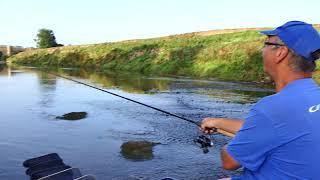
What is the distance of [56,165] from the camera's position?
742 cm

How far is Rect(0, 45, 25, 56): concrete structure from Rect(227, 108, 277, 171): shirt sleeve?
95.9 m

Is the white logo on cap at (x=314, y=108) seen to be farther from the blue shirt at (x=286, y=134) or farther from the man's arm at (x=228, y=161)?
the man's arm at (x=228, y=161)

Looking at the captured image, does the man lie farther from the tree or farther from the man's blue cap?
the tree

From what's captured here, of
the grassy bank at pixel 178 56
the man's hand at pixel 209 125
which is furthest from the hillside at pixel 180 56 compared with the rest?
the man's hand at pixel 209 125

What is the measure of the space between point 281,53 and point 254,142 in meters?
0.62

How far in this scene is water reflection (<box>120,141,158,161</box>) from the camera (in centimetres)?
1227

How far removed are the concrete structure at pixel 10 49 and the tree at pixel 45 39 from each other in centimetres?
767

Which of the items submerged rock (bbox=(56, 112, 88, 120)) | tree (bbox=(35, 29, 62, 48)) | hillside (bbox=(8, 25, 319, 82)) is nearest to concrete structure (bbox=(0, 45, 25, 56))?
tree (bbox=(35, 29, 62, 48))

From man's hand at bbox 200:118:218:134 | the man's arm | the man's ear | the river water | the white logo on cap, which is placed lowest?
the river water

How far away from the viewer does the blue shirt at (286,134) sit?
3.07 meters

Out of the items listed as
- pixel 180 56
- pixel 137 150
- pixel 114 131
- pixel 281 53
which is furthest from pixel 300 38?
pixel 180 56

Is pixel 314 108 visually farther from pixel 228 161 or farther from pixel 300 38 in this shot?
pixel 228 161

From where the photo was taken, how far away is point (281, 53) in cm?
327

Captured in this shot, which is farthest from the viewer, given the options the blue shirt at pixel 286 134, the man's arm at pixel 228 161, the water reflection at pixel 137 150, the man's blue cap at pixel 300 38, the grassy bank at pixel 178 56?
the grassy bank at pixel 178 56
